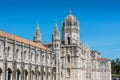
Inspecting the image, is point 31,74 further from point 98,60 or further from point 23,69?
point 98,60

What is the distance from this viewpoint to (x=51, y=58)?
72312 mm

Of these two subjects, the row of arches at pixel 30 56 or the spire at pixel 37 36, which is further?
the spire at pixel 37 36

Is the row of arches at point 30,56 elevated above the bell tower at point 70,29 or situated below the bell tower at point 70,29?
below

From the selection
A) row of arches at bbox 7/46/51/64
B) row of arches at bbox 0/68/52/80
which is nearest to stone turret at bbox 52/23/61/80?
row of arches at bbox 7/46/51/64

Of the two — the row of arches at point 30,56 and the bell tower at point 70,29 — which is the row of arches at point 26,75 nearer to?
the row of arches at point 30,56

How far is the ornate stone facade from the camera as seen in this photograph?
50.8m

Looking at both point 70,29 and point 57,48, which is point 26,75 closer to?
point 57,48

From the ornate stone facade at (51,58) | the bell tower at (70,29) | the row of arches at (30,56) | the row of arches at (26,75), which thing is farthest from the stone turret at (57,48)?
the bell tower at (70,29)

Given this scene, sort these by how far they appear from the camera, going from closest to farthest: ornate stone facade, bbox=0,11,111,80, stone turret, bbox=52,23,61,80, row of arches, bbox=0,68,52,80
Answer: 1. row of arches, bbox=0,68,52,80
2. ornate stone facade, bbox=0,11,111,80
3. stone turret, bbox=52,23,61,80

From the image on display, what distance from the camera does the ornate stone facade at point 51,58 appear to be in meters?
50.8

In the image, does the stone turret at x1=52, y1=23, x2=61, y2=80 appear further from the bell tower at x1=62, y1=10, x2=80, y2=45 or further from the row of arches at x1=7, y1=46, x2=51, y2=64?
the bell tower at x1=62, y1=10, x2=80, y2=45

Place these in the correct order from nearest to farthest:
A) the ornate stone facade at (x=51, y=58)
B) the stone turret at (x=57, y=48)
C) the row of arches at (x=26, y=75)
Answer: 1. the row of arches at (x=26, y=75)
2. the ornate stone facade at (x=51, y=58)
3. the stone turret at (x=57, y=48)

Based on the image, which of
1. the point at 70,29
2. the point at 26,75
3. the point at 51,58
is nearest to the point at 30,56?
the point at 26,75

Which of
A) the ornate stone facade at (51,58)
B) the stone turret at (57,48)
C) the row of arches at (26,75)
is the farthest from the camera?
the stone turret at (57,48)
